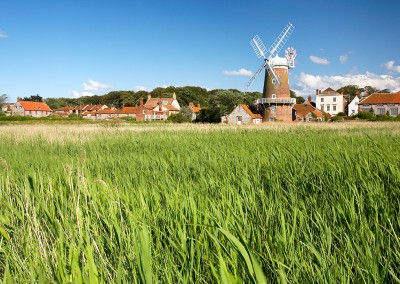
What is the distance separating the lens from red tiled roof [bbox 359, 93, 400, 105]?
73.8 metres

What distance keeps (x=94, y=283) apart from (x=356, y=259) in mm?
1249

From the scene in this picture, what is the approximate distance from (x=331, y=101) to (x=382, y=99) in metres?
14.4

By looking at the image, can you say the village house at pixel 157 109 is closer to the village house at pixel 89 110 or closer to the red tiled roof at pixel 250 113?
the village house at pixel 89 110

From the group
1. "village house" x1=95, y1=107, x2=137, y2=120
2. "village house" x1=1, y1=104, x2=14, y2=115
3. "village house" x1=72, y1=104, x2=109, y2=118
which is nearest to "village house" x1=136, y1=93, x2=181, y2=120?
"village house" x1=95, y1=107, x2=137, y2=120

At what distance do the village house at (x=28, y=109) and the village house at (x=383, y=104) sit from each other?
97.5 metres

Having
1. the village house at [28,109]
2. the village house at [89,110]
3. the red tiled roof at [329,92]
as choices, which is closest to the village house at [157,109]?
the village house at [89,110]

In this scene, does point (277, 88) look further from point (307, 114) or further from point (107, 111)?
point (107, 111)

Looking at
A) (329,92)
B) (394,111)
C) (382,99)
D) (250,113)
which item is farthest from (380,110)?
(250,113)

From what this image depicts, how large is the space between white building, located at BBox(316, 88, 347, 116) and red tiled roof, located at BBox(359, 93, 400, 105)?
31.9 ft

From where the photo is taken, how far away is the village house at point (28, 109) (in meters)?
107

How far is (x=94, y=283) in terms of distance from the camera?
1238 mm

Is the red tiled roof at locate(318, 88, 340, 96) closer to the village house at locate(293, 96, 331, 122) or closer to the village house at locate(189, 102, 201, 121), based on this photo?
the village house at locate(293, 96, 331, 122)

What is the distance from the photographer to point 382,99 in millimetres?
75438

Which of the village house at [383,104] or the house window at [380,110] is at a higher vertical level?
the village house at [383,104]
